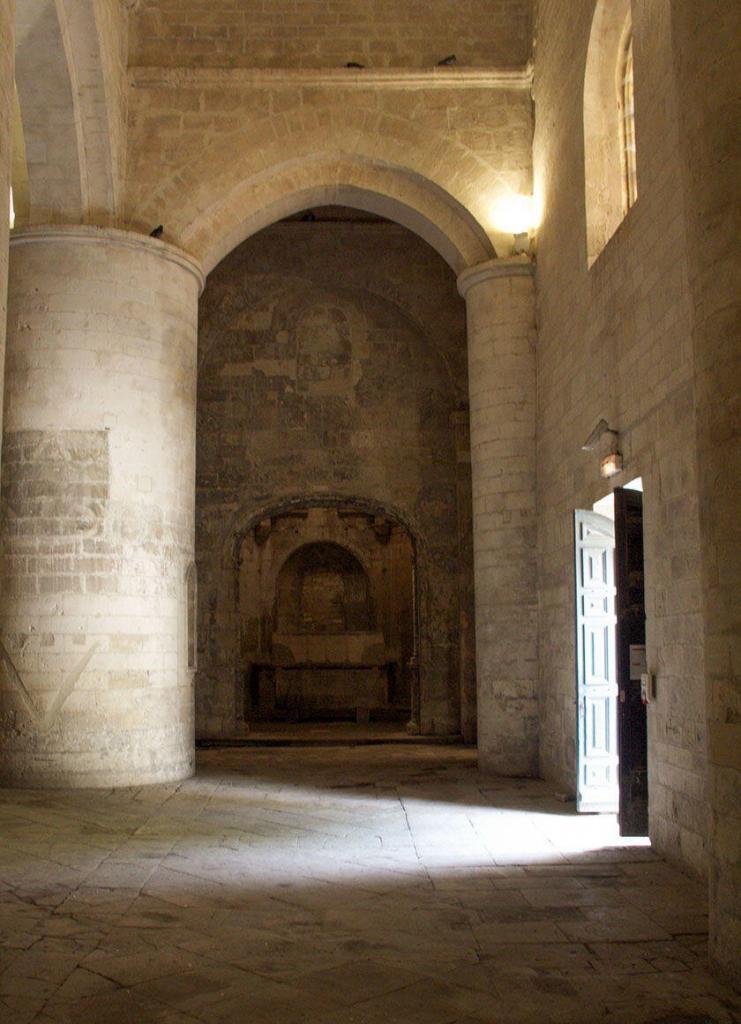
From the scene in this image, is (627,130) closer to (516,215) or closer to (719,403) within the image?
(516,215)

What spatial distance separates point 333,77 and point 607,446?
5.91 m

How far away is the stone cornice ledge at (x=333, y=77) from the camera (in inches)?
435

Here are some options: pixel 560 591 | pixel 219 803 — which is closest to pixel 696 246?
pixel 560 591

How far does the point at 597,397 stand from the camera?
815 cm

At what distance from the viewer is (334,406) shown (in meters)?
14.4

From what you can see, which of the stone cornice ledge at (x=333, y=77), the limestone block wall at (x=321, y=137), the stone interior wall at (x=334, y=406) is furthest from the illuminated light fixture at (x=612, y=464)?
the stone interior wall at (x=334, y=406)

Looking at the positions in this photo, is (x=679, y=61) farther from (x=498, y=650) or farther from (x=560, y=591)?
(x=498, y=650)

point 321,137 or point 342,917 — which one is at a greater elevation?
point 321,137

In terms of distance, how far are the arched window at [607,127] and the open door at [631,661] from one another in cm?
253

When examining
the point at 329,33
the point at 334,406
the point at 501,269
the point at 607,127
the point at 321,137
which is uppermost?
the point at 329,33

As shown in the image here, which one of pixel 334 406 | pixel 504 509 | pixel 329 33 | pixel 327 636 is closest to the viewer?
pixel 504 509

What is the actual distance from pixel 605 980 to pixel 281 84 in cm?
966

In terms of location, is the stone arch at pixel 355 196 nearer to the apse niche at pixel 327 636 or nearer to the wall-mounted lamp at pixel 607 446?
the wall-mounted lamp at pixel 607 446

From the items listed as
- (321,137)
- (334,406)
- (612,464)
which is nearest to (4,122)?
(612,464)
